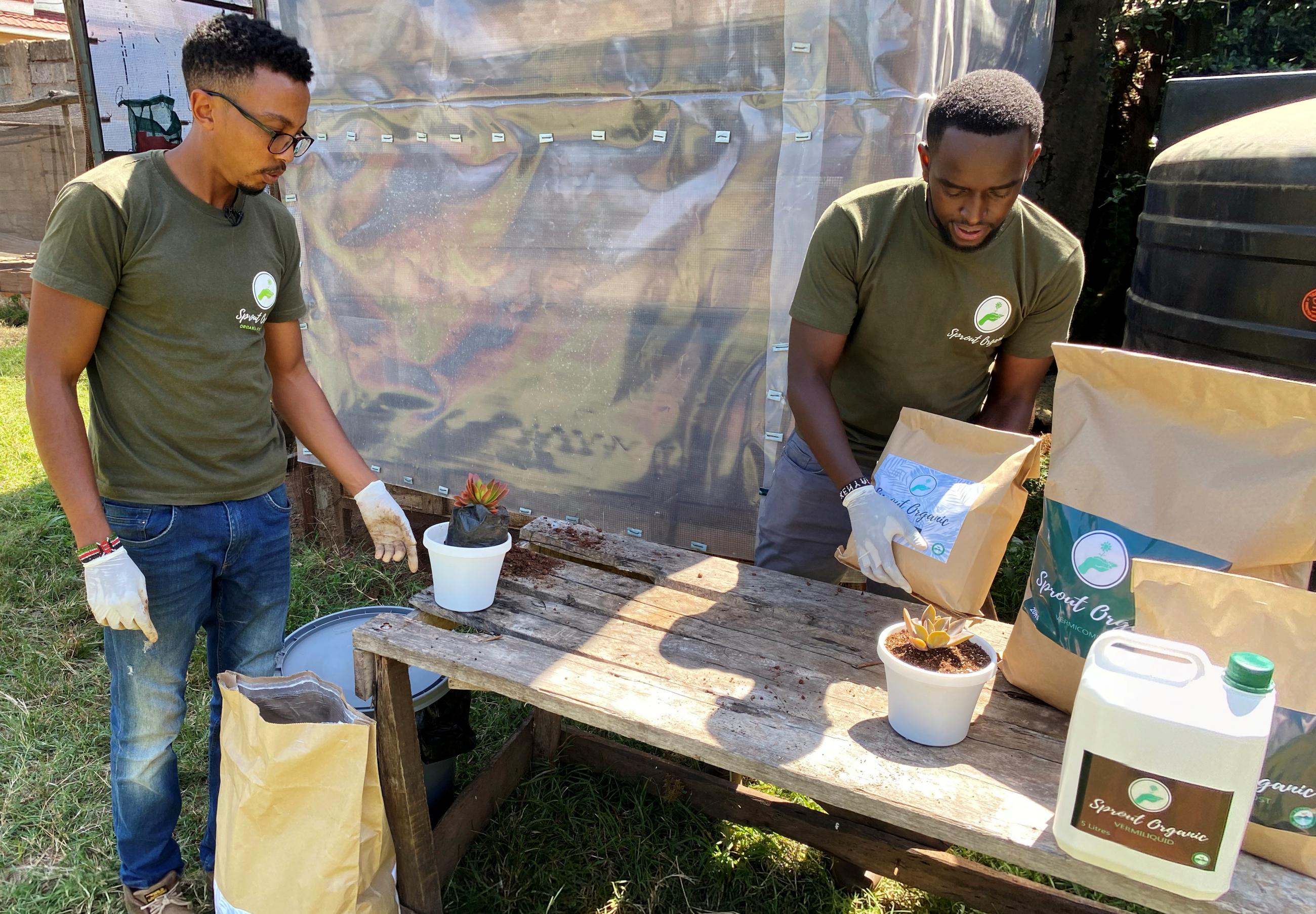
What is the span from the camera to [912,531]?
1586 mm

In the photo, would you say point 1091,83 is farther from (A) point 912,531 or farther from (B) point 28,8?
(B) point 28,8

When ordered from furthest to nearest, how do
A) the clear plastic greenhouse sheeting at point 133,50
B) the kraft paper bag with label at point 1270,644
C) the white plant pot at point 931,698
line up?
1. the clear plastic greenhouse sheeting at point 133,50
2. the white plant pot at point 931,698
3. the kraft paper bag with label at point 1270,644

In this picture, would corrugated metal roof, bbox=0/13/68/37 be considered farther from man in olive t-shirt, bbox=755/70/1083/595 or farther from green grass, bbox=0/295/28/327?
man in olive t-shirt, bbox=755/70/1083/595

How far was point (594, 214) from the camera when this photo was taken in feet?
9.34

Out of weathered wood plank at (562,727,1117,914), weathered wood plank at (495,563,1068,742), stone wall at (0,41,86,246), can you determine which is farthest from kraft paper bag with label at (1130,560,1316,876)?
stone wall at (0,41,86,246)

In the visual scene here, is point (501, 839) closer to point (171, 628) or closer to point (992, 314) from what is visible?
point (171, 628)

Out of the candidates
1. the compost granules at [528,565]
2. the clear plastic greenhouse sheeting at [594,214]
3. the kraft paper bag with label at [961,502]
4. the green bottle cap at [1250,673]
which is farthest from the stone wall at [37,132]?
the green bottle cap at [1250,673]

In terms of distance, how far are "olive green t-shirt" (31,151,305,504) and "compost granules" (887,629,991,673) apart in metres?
1.36

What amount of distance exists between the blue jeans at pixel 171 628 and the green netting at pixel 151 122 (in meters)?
2.72

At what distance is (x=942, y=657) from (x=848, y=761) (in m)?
0.22

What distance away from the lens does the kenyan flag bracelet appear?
1.58 m

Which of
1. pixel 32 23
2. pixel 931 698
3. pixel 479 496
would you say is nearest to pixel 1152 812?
pixel 931 698

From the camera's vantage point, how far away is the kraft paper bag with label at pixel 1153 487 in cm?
119

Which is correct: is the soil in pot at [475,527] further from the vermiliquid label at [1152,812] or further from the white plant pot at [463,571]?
the vermiliquid label at [1152,812]
